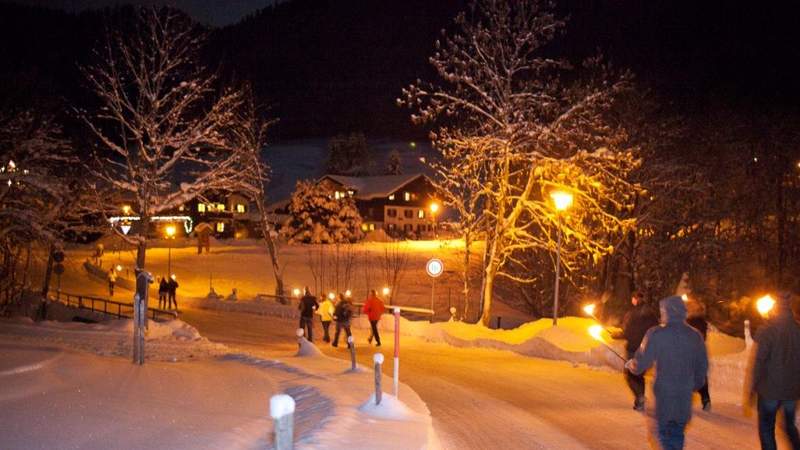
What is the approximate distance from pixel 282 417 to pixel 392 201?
8997cm

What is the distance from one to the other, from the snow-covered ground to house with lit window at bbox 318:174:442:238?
7732cm

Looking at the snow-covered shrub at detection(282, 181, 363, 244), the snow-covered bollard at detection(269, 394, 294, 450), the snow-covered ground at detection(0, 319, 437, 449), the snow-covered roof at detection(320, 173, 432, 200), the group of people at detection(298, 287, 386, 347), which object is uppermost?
the snow-covered roof at detection(320, 173, 432, 200)

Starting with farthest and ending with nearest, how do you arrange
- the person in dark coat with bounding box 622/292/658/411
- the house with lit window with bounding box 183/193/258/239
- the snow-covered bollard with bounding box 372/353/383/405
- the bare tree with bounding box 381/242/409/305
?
the house with lit window with bounding box 183/193/258/239 → the bare tree with bounding box 381/242/409/305 → the person in dark coat with bounding box 622/292/658/411 → the snow-covered bollard with bounding box 372/353/383/405

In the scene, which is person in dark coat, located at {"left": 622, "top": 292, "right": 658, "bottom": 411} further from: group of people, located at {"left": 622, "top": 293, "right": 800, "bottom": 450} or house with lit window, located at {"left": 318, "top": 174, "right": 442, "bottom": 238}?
house with lit window, located at {"left": 318, "top": 174, "right": 442, "bottom": 238}

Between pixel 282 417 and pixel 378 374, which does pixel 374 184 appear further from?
pixel 282 417

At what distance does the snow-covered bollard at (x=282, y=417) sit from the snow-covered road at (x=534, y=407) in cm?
338

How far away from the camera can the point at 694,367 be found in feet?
21.7

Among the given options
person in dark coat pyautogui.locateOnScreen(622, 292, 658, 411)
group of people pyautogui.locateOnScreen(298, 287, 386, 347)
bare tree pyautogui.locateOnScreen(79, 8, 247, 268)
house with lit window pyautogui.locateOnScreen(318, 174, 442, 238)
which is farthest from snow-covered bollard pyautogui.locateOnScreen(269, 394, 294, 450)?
house with lit window pyautogui.locateOnScreen(318, 174, 442, 238)

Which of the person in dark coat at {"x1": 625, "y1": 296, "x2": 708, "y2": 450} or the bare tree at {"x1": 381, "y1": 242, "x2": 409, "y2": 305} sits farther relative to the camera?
the bare tree at {"x1": 381, "y1": 242, "x2": 409, "y2": 305}

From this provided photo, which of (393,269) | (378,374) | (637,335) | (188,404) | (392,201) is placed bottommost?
(188,404)

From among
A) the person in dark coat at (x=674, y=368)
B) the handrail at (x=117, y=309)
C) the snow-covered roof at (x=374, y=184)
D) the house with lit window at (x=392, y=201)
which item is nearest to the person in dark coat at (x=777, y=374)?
the person in dark coat at (x=674, y=368)

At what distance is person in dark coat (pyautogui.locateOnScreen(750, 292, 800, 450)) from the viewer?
750 centimetres

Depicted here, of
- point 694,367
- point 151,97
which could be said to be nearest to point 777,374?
point 694,367

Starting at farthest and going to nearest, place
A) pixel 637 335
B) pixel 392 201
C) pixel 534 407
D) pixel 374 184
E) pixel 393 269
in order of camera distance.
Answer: pixel 374 184 → pixel 392 201 → pixel 393 269 → pixel 534 407 → pixel 637 335
